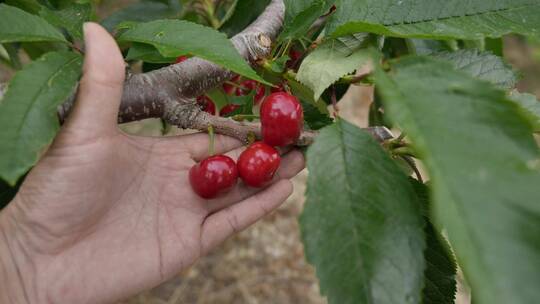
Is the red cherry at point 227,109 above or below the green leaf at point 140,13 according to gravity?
below

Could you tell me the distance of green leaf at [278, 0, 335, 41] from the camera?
1.04m

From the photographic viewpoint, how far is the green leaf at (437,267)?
95 centimetres

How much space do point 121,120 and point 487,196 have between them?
815 millimetres

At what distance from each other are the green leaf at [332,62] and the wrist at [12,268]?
0.76 metres

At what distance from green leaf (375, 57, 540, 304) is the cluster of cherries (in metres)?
0.34

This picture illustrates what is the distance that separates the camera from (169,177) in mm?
1232

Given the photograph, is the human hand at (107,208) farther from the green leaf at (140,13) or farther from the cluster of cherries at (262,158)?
the green leaf at (140,13)

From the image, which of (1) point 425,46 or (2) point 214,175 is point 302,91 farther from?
(1) point 425,46

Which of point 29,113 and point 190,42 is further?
point 190,42

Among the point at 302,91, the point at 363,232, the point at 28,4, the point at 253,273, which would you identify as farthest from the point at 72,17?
the point at 253,273

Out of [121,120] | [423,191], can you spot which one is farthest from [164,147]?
[423,191]

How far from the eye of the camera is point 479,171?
1.95 ft

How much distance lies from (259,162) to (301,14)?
0.35 metres

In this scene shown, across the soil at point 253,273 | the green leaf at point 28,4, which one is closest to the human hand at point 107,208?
the green leaf at point 28,4
